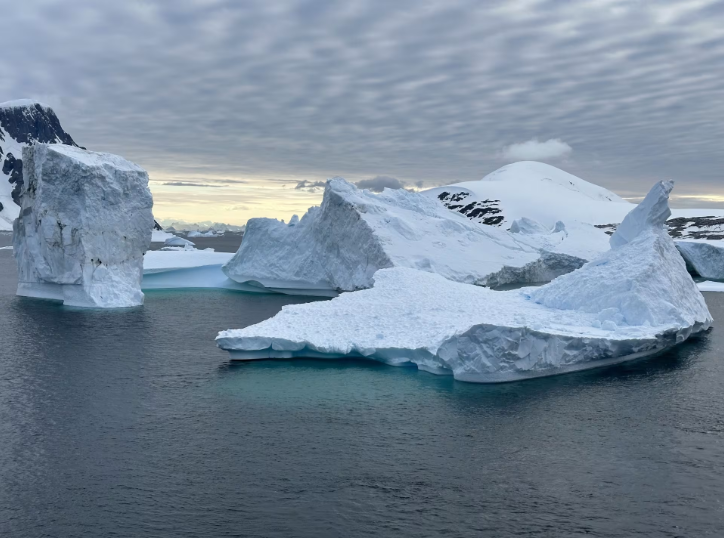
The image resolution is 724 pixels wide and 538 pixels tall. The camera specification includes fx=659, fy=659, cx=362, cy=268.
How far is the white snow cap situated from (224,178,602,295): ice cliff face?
8.39 metres

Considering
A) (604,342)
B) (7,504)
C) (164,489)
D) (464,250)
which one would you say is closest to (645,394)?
(604,342)

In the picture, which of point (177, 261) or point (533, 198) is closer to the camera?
point (177, 261)

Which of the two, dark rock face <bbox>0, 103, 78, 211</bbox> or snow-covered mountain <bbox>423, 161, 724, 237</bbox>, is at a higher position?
→ dark rock face <bbox>0, 103, 78, 211</bbox>

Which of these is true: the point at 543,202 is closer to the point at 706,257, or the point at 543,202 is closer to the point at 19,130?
the point at 706,257

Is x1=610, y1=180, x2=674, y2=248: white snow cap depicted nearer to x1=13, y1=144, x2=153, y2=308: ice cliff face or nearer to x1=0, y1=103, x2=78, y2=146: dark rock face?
x1=13, y1=144, x2=153, y2=308: ice cliff face

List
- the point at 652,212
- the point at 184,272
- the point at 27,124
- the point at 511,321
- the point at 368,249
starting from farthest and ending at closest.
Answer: the point at 27,124, the point at 184,272, the point at 368,249, the point at 652,212, the point at 511,321

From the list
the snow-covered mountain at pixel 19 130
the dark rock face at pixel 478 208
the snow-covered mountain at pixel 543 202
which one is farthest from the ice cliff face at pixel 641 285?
the snow-covered mountain at pixel 19 130

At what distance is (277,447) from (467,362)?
5.56m

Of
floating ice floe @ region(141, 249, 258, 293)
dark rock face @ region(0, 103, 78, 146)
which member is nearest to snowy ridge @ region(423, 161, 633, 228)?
floating ice floe @ region(141, 249, 258, 293)

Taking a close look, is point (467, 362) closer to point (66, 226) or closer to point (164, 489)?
point (164, 489)

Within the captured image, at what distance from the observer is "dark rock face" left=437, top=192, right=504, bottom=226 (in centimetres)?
8238

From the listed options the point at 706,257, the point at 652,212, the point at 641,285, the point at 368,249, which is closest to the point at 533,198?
the point at 706,257

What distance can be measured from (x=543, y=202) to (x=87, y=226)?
68.5m

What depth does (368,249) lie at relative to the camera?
28.8 metres
